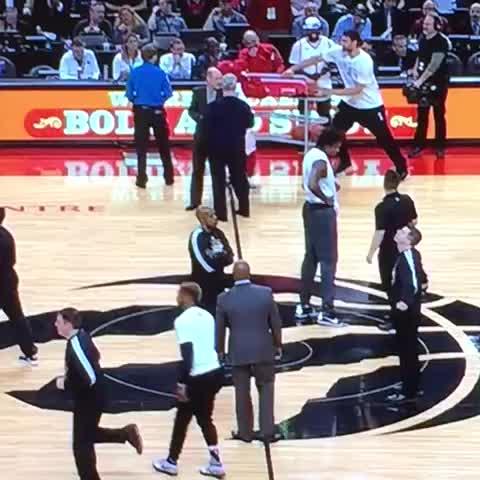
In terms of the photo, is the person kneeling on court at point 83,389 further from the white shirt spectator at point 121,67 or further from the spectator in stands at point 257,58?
the white shirt spectator at point 121,67

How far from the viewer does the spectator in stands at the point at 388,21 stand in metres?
23.7

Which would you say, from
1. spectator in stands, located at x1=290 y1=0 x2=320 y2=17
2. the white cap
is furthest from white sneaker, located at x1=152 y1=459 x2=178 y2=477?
spectator in stands, located at x1=290 y1=0 x2=320 y2=17

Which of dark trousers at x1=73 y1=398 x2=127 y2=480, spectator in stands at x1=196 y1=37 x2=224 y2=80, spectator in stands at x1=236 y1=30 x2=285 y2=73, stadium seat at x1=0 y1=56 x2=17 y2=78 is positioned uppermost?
spectator in stands at x1=236 y1=30 x2=285 y2=73

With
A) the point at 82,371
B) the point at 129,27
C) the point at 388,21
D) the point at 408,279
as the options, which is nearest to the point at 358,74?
the point at 129,27

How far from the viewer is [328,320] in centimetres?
1241

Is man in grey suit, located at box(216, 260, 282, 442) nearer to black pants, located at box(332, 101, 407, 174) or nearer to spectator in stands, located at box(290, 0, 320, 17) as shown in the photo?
black pants, located at box(332, 101, 407, 174)

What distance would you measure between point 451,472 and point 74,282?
566cm

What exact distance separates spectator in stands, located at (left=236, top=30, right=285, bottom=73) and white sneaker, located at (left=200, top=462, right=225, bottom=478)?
30.9 ft

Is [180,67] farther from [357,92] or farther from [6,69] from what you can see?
[357,92]

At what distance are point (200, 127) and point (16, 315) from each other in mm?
5326

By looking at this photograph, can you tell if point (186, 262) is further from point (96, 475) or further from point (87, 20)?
point (87, 20)

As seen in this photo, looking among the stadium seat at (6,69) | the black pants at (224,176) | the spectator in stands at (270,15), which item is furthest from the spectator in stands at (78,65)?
the black pants at (224,176)

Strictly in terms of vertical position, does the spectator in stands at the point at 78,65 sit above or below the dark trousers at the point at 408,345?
above

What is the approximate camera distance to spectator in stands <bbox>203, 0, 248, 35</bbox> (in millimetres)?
23172
